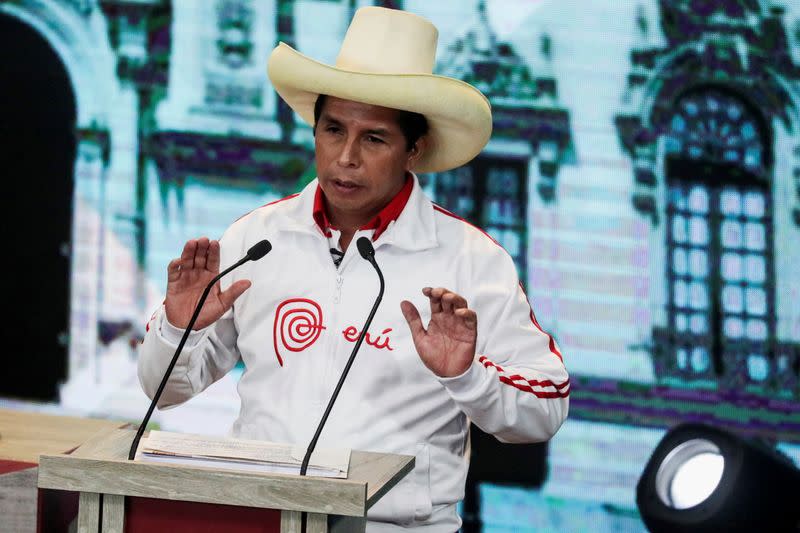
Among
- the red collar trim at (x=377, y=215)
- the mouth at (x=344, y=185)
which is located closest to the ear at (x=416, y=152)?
the red collar trim at (x=377, y=215)

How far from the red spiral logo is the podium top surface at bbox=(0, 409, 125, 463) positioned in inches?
16.5

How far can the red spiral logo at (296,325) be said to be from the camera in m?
2.43

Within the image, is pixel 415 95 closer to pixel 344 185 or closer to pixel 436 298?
pixel 344 185

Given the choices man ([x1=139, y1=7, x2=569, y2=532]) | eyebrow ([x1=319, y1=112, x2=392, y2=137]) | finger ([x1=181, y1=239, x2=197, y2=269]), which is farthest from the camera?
eyebrow ([x1=319, y1=112, x2=392, y2=137])

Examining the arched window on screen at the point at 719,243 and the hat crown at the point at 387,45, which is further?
the arched window on screen at the point at 719,243

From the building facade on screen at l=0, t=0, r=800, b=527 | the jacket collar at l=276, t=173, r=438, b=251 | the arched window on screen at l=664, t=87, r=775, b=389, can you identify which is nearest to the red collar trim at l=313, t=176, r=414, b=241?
the jacket collar at l=276, t=173, r=438, b=251

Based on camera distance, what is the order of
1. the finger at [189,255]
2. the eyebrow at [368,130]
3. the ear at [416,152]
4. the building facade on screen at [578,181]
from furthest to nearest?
the building facade on screen at [578,181] < the ear at [416,152] < the eyebrow at [368,130] < the finger at [189,255]

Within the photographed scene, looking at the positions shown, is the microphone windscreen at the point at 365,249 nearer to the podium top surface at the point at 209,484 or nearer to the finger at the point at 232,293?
the finger at the point at 232,293

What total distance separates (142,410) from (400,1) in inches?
78.3

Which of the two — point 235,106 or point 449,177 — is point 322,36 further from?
point 449,177

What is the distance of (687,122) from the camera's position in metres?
4.38

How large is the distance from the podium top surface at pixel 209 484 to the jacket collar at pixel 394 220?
876 millimetres

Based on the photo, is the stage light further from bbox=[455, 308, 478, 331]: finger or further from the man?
bbox=[455, 308, 478, 331]: finger

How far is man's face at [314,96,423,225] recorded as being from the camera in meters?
2.49
